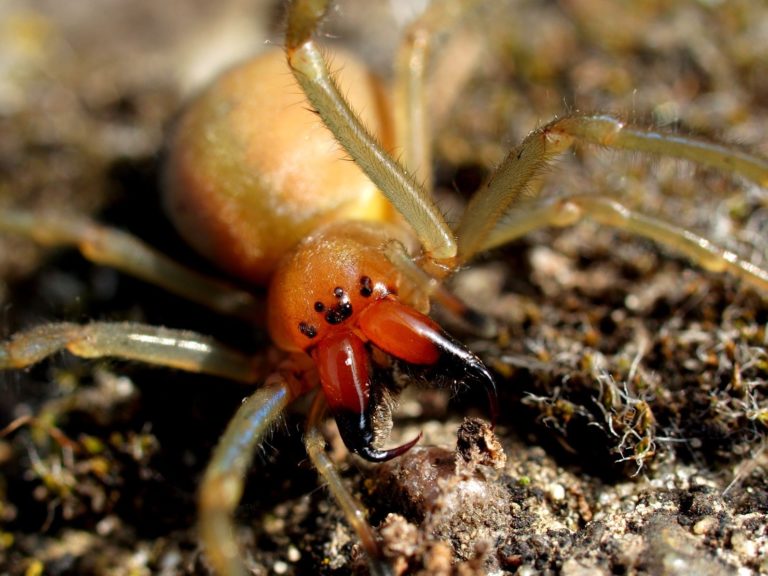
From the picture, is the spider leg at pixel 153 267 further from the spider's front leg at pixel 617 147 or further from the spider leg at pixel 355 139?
the spider's front leg at pixel 617 147

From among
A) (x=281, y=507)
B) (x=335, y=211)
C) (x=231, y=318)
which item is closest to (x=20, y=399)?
(x=231, y=318)

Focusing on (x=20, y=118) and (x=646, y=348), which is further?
(x=20, y=118)

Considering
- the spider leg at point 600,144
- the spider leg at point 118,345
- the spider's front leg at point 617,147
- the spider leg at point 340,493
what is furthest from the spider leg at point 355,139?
the spider leg at point 118,345

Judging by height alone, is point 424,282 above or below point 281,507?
above

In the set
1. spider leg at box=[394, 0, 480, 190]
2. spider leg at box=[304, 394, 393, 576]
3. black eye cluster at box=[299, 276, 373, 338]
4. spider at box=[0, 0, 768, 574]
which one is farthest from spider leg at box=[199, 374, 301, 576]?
spider leg at box=[394, 0, 480, 190]

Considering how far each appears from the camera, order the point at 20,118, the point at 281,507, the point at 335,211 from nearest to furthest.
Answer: the point at 281,507 → the point at 335,211 → the point at 20,118

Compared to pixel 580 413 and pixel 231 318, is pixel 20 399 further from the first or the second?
pixel 580 413

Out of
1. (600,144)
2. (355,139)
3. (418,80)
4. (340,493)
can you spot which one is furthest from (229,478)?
(418,80)
